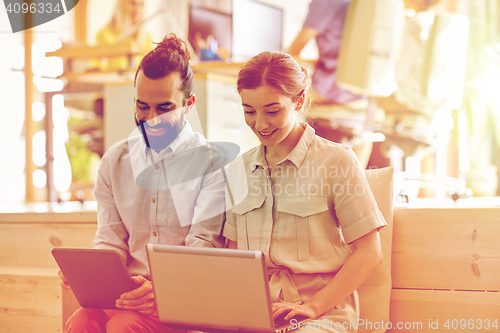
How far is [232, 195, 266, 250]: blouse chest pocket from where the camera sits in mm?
1008

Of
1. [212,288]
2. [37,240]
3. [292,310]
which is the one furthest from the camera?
[37,240]

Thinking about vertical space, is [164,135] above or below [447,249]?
above

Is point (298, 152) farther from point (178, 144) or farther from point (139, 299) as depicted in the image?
point (139, 299)

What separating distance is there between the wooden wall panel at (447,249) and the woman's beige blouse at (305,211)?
0.22 meters

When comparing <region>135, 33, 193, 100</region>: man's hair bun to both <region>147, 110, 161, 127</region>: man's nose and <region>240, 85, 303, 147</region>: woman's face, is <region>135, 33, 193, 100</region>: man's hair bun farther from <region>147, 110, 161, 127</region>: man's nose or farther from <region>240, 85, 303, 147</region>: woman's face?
<region>240, 85, 303, 147</region>: woman's face

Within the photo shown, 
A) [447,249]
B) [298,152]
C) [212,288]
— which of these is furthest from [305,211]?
[447,249]

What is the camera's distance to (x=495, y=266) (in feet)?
Answer: 3.52

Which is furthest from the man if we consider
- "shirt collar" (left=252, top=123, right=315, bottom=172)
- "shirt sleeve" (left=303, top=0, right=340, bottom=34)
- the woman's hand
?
"shirt sleeve" (left=303, top=0, right=340, bottom=34)

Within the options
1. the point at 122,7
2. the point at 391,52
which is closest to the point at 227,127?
the point at 391,52

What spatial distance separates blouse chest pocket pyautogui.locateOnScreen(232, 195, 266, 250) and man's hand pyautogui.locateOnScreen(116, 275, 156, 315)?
0.23 metres

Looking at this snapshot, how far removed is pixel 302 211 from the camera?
970 millimetres

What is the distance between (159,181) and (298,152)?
360mm

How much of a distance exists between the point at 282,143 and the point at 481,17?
2.86 metres

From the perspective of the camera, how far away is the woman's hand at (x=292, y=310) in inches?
34.2
